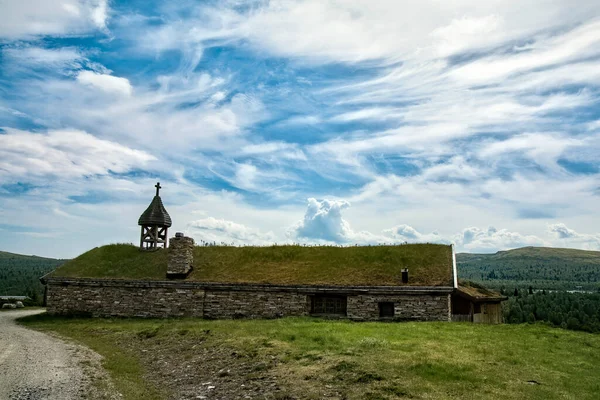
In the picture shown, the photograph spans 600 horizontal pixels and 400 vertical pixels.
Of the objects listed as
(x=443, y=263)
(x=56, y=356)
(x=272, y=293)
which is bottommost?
(x=56, y=356)

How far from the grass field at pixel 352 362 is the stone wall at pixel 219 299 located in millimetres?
3137

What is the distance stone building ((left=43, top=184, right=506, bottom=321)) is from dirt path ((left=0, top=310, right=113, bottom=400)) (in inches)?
281

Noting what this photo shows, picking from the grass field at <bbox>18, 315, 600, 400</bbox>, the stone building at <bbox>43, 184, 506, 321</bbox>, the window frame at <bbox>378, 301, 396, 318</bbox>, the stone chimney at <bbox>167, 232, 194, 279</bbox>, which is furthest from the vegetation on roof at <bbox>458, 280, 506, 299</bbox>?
the stone chimney at <bbox>167, 232, 194, 279</bbox>

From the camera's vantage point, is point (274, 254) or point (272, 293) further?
point (274, 254)

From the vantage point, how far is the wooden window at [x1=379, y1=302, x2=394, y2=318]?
99.9 ft

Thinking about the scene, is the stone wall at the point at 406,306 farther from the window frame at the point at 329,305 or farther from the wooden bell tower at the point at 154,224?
the wooden bell tower at the point at 154,224

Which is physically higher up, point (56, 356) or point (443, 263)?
point (443, 263)

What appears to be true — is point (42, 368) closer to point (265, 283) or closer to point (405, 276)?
point (265, 283)

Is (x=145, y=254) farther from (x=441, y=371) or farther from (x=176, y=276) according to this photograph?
(x=441, y=371)

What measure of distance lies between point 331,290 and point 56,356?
16215mm

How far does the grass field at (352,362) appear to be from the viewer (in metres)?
13.8

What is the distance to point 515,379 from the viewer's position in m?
14.4

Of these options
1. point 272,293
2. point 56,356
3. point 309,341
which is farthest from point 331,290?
point 56,356

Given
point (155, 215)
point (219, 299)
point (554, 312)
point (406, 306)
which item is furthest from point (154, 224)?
point (554, 312)
